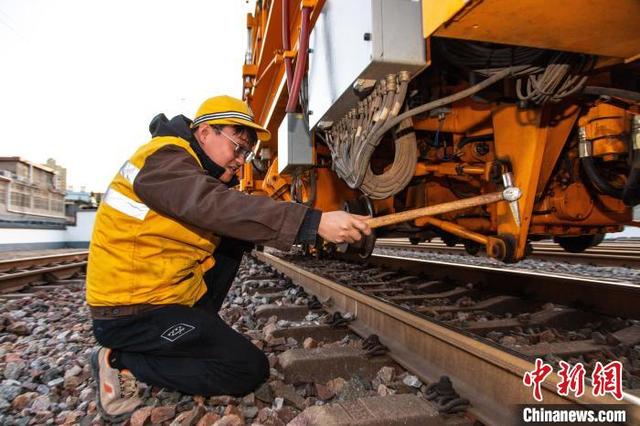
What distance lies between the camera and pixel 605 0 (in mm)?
1428

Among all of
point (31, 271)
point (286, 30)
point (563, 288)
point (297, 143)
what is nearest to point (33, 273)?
point (31, 271)

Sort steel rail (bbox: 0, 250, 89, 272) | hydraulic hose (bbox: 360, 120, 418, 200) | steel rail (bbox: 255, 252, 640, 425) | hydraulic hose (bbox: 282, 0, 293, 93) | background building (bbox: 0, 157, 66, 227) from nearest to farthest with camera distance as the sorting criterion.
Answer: steel rail (bbox: 255, 252, 640, 425) < hydraulic hose (bbox: 360, 120, 418, 200) < hydraulic hose (bbox: 282, 0, 293, 93) < steel rail (bbox: 0, 250, 89, 272) < background building (bbox: 0, 157, 66, 227)

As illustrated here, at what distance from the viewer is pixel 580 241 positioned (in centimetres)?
396

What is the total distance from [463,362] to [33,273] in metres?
5.64

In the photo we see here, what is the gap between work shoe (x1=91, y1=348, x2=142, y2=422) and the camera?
1795 mm

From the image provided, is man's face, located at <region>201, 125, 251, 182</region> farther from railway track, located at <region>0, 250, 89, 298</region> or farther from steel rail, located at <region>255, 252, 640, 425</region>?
railway track, located at <region>0, 250, 89, 298</region>

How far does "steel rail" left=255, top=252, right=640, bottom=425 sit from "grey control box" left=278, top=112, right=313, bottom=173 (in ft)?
4.12

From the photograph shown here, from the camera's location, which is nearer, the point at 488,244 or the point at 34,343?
the point at 488,244

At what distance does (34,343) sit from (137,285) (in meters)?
1.47

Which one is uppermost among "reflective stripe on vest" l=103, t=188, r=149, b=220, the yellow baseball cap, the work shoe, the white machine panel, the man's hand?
the white machine panel

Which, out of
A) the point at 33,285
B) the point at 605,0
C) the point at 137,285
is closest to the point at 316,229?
the point at 137,285

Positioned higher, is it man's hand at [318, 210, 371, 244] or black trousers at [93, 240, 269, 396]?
man's hand at [318, 210, 371, 244]

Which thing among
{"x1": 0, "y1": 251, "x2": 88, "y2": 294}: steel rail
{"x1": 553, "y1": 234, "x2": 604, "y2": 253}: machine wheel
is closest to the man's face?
{"x1": 553, "y1": 234, "x2": 604, "y2": 253}: machine wheel

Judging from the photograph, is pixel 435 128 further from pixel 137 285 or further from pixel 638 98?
pixel 137 285
